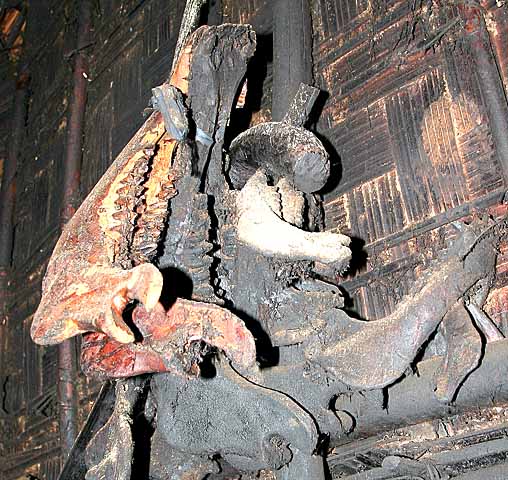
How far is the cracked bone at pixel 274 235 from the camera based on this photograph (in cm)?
150

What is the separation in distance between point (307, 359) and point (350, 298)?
56 centimetres

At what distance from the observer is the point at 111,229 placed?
1.48 meters

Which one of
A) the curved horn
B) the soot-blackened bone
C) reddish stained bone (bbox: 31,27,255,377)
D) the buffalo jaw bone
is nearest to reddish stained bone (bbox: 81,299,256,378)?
reddish stained bone (bbox: 31,27,255,377)

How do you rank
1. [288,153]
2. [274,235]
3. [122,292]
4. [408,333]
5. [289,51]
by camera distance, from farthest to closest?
[289,51], [288,153], [274,235], [408,333], [122,292]

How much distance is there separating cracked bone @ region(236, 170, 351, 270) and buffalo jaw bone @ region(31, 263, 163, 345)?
402 millimetres

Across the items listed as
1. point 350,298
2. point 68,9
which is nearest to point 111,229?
point 350,298

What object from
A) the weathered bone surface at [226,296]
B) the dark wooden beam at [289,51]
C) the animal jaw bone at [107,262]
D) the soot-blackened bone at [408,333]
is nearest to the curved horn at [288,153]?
the weathered bone surface at [226,296]

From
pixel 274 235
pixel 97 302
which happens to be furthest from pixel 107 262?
pixel 274 235

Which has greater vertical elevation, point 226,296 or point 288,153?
point 288,153

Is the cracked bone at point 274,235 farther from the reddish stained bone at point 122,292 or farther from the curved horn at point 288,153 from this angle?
the reddish stained bone at point 122,292

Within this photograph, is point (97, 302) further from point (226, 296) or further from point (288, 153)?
point (288, 153)

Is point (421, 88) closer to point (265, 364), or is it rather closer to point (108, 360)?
point (265, 364)

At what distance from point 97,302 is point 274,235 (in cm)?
49

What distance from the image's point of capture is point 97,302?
4.25 feet
